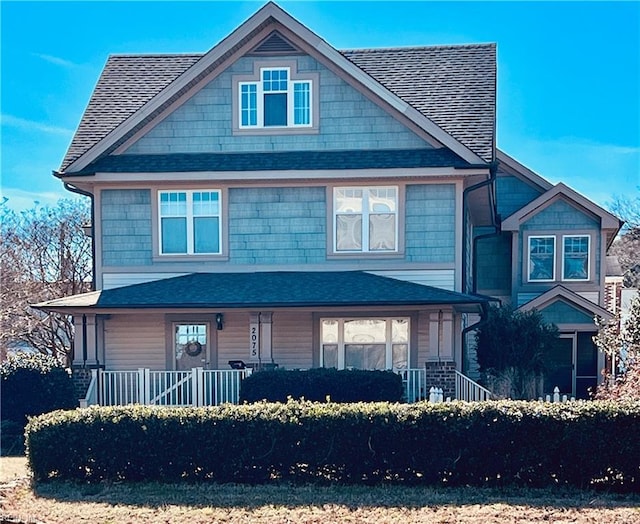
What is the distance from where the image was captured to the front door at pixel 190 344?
14281 millimetres

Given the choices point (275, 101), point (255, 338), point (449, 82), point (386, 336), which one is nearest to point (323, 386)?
point (255, 338)

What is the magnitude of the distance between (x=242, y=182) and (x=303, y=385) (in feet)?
16.2

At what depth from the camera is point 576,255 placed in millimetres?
18688

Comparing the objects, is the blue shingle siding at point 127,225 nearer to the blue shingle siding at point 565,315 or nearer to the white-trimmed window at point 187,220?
the white-trimmed window at point 187,220

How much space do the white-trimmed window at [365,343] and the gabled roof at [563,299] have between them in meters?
5.23

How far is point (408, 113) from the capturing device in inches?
549

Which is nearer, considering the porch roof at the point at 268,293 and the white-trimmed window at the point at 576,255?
the porch roof at the point at 268,293

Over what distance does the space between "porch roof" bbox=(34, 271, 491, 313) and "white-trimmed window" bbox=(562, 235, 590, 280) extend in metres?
6.37

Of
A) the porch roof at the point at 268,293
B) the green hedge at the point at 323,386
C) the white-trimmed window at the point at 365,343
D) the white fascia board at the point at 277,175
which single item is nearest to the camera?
the green hedge at the point at 323,386

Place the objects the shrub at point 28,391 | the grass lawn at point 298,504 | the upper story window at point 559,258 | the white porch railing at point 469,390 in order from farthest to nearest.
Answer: the upper story window at point 559,258
the shrub at point 28,391
the white porch railing at point 469,390
the grass lawn at point 298,504

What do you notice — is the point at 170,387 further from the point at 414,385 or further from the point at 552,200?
the point at 552,200

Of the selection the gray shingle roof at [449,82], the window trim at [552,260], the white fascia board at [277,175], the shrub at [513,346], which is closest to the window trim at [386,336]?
the shrub at [513,346]

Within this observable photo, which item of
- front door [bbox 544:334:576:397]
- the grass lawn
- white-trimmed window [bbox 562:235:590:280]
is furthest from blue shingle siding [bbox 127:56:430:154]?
the grass lawn

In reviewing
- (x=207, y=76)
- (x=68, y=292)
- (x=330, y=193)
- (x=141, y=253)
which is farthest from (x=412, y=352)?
(x=68, y=292)
